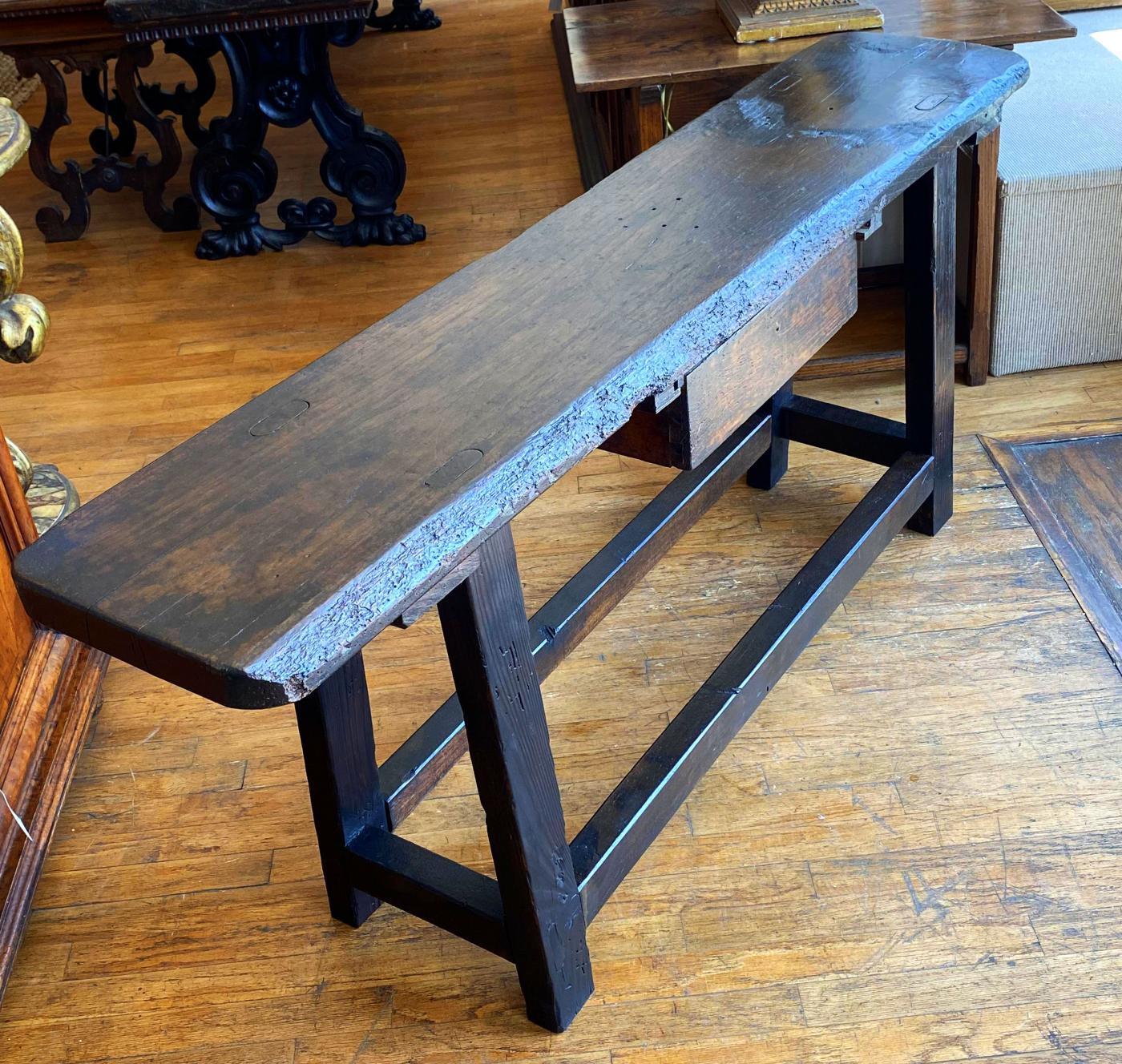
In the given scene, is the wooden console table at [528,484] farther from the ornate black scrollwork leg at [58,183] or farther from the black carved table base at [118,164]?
the ornate black scrollwork leg at [58,183]

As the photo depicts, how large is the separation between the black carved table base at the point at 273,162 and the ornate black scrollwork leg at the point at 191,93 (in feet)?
0.05

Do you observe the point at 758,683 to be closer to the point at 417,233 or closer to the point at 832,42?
the point at 832,42

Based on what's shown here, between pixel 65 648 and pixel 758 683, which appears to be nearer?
pixel 758 683

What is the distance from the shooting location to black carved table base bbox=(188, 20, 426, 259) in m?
3.22

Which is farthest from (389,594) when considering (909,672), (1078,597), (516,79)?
(516,79)

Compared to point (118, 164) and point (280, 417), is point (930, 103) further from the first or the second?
point (118, 164)

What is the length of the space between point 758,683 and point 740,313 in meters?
0.55

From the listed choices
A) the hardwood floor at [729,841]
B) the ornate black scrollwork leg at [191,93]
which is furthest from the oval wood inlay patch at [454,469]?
the ornate black scrollwork leg at [191,93]

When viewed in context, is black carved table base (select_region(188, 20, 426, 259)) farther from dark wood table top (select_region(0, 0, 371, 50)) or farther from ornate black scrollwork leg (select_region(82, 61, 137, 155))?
ornate black scrollwork leg (select_region(82, 61, 137, 155))

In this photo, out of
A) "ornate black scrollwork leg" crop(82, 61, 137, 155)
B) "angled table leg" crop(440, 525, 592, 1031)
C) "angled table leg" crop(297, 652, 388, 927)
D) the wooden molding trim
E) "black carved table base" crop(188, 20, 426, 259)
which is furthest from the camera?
"ornate black scrollwork leg" crop(82, 61, 137, 155)

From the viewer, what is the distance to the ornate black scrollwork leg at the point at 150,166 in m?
3.45

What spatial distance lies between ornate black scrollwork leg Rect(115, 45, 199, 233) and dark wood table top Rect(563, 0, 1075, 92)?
1543 millimetres

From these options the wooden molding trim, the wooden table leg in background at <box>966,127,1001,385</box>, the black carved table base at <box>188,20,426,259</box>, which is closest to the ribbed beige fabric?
the black carved table base at <box>188,20,426,259</box>

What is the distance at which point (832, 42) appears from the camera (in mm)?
1943
